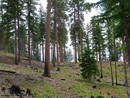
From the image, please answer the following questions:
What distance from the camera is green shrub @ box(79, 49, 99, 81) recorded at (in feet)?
47.4

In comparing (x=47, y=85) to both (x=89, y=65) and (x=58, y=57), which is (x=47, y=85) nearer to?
(x=89, y=65)

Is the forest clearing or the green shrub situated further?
the green shrub

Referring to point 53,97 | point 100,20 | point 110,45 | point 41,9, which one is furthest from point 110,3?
point 41,9

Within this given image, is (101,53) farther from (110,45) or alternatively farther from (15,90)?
(15,90)

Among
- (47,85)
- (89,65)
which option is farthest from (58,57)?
(47,85)

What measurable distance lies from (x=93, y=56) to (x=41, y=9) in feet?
78.0

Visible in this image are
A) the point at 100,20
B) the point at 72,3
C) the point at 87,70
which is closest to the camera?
the point at 100,20

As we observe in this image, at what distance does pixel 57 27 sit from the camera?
22578 millimetres

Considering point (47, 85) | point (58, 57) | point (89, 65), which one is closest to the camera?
point (47, 85)

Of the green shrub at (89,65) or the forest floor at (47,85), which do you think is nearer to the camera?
the forest floor at (47,85)

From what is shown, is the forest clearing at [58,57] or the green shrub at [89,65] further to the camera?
the green shrub at [89,65]

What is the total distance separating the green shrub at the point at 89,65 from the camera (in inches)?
569

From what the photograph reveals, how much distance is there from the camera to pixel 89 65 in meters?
14.5

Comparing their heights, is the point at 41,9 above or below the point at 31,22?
above
